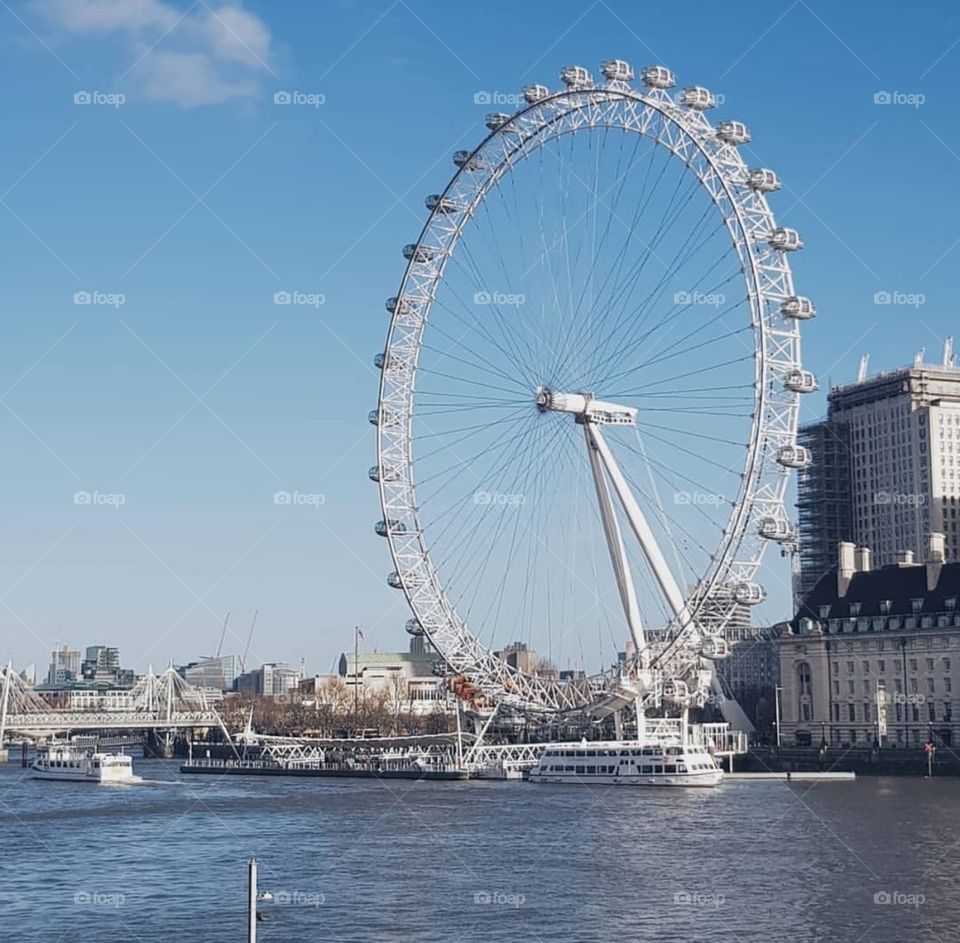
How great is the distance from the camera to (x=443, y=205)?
6053 centimetres

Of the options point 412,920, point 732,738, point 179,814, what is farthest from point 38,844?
point 732,738

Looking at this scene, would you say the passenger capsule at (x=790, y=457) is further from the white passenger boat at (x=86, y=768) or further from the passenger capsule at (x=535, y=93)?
the white passenger boat at (x=86, y=768)

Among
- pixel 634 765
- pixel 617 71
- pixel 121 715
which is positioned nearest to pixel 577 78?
pixel 617 71

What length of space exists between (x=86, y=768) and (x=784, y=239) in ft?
157

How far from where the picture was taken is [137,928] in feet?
100

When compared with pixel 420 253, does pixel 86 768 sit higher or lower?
lower

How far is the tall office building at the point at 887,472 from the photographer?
124 m

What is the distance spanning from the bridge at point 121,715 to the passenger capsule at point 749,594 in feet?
182

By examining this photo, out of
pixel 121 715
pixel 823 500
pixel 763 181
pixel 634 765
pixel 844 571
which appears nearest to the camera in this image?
pixel 763 181

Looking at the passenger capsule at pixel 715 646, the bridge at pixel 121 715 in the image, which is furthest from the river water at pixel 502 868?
the bridge at pixel 121 715

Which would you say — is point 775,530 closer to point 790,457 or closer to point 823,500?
point 790,457

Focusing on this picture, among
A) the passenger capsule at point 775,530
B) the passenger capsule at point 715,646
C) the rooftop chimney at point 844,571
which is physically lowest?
the passenger capsule at point 715,646

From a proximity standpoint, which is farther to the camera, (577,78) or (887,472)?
(887,472)

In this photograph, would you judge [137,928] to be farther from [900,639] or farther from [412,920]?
[900,639]
